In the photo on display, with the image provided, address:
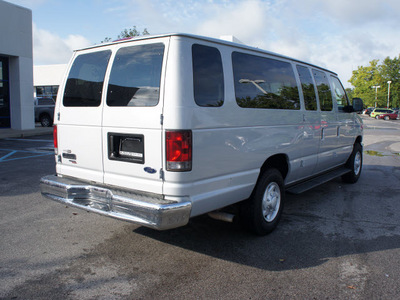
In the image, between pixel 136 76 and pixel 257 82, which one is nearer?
pixel 136 76

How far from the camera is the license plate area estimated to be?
3.55 m

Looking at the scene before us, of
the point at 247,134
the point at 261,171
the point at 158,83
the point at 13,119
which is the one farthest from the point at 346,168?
the point at 13,119

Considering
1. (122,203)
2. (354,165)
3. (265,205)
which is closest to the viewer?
(122,203)

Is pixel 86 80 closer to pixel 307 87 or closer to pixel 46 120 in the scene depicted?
pixel 307 87

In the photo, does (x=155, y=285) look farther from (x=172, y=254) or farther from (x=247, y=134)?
(x=247, y=134)

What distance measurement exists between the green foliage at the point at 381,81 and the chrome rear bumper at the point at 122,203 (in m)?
73.3

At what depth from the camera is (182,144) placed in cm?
329

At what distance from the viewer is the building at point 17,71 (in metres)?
17.2

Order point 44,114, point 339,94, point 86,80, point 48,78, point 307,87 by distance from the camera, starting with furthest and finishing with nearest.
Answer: point 48,78 < point 44,114 < point 339,94 < point 307,87 < point 86,80

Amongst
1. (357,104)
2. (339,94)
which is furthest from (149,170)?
(357,104)

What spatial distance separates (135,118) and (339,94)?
4.67m

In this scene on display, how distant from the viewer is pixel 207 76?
11.8 ft

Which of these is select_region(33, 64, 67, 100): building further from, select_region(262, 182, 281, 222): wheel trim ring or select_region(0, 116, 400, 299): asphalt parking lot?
select_region(262, 182, 281, 222): wheel trim ring

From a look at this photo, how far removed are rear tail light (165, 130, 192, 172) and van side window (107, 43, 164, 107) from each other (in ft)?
1.29
